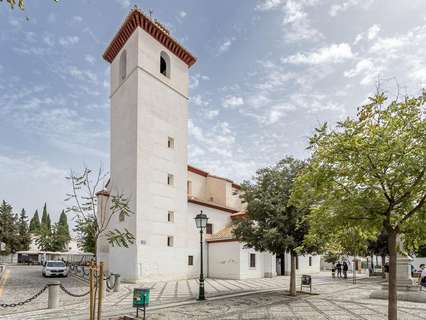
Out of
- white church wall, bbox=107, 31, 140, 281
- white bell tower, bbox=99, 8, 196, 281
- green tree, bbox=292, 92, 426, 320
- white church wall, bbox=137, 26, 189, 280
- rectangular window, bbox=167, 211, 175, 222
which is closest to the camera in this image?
green tree, bbox=292, 92, 426, 320

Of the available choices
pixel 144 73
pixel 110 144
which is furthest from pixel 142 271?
pixel 144 73

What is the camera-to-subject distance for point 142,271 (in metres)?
24.5

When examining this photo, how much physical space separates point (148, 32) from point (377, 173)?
85.4ft

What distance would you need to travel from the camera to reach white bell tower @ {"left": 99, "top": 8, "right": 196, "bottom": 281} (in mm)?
25572

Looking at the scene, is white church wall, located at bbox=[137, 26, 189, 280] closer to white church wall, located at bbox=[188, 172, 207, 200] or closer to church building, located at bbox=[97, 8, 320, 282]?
church building, located at bbox=[97, 8, 320, 282]

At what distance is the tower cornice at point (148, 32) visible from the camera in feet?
93.3

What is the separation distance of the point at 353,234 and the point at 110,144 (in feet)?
82.7

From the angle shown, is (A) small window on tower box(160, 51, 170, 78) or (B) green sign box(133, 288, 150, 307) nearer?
(B) green sign box(133, 288, 150, 307)

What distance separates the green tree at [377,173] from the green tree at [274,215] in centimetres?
768

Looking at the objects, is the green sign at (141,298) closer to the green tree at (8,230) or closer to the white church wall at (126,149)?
the white church wall at (126,149)

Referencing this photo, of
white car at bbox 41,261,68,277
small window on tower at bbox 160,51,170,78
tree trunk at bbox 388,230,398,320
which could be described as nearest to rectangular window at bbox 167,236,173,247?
white car at bbox 41,261,68,277

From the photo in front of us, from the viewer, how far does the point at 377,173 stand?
7.52 meters

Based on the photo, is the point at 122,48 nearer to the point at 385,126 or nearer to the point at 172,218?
the point at 172,218

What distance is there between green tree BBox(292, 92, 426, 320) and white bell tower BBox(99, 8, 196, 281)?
19.0 metres
